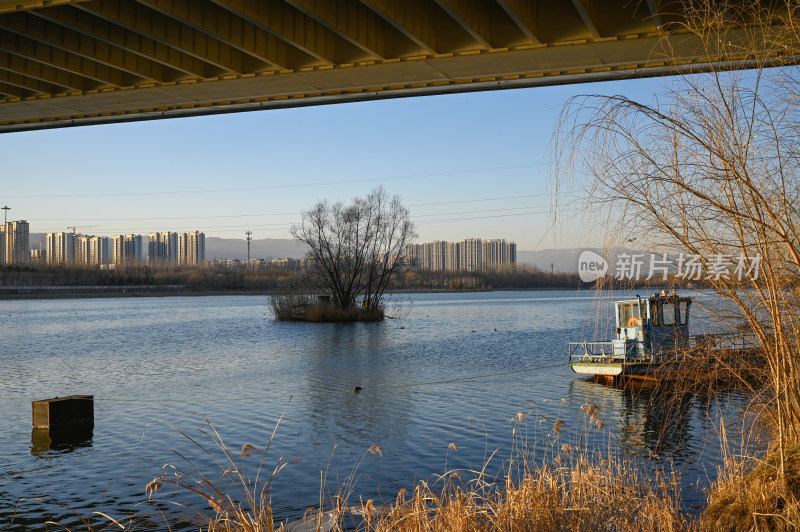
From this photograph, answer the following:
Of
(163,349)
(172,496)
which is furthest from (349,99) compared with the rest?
(163,349)

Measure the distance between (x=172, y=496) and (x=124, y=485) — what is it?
1.43 metres

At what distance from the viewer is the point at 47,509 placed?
1147 centimetres

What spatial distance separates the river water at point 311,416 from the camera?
12.4 metres

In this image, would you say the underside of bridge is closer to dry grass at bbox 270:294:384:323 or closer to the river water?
the river water

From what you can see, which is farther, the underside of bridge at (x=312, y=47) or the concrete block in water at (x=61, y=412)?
the concrete block in water at (x=61, y=412)

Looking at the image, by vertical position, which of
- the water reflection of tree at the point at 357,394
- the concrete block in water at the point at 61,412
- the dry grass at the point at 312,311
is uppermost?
the dry grass at the point at 312,311

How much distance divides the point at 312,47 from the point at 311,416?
10813 mm

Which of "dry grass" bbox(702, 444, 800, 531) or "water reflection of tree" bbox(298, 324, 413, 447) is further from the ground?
"dry grass" bbox(702, 444, 800, 531)

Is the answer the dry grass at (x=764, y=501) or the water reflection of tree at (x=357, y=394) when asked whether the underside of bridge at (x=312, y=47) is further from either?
the water reflection of tree at (x=357, y=394)

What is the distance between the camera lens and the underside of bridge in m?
10.6

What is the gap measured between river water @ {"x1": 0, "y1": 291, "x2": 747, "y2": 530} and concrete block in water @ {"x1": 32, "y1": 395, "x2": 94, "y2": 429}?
Result: 495mm

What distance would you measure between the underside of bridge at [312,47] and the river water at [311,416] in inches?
159

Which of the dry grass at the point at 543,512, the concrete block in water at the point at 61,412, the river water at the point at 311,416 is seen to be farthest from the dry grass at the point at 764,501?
the concrete block in water at the point at 61,412

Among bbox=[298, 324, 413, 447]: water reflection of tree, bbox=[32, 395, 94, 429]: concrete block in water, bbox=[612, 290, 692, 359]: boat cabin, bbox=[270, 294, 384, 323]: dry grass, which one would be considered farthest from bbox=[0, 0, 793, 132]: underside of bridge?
bbox=[270, 294, 384, 323]: dry grass
